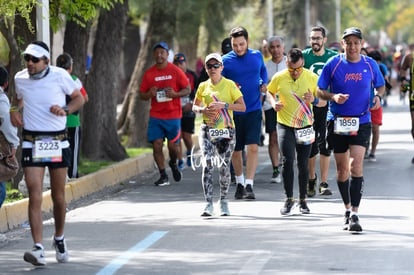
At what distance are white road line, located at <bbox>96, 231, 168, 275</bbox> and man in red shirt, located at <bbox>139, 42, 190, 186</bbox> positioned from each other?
4.81 metres

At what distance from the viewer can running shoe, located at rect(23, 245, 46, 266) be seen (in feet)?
29.7

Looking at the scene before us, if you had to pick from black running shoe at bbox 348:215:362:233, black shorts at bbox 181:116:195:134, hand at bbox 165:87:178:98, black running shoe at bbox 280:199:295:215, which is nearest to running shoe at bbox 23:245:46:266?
black running shoe at bbox 348:215:362:233

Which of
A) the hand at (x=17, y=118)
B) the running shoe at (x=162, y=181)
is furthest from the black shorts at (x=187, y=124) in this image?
the hand at (x=17, y=118)

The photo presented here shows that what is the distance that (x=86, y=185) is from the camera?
15.3 meters

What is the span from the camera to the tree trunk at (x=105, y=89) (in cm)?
1869

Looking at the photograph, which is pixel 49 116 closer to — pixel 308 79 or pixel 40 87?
pixel 40 87

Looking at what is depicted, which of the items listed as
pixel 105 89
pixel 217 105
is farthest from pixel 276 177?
pixel 105 89

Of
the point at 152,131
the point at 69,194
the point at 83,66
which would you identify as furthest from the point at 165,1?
the point at 69,194

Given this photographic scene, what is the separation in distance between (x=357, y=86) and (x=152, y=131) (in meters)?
5.58

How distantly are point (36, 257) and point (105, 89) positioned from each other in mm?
10130

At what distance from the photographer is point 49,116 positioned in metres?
9.31

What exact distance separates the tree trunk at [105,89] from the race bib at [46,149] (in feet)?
30.6

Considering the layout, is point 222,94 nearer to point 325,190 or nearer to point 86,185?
point 325,190

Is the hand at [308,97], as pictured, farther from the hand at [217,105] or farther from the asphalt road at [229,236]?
the asphalt road at [229,236]
